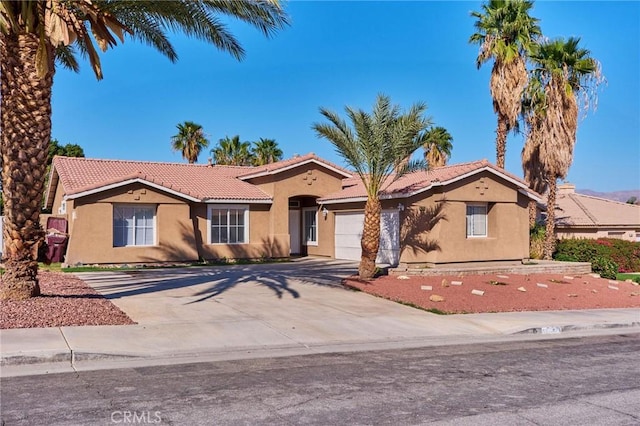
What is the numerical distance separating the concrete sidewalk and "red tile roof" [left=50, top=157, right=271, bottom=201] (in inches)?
188

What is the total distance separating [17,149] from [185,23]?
4.40m

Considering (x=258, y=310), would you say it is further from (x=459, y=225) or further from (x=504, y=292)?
(x=459, y=225)

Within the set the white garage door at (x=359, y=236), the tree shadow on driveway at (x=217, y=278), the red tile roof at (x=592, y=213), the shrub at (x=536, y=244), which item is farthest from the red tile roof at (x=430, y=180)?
the red tile roof at (x=592, y=213)

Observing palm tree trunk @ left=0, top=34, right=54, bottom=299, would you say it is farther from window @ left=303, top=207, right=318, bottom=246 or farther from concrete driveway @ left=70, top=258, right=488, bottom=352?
window @ left=303, top=207, right=318, bottom=246

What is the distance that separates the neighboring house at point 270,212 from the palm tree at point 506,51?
4.78 m

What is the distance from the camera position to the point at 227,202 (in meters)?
25.0

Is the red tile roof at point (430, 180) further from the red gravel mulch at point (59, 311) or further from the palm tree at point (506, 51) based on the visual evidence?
the red gravel mulch at point (59, 311)

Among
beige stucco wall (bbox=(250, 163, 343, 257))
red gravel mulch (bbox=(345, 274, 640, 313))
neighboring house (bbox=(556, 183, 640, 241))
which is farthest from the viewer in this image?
neighboring house (bbox=(556, 183, 640, 241))

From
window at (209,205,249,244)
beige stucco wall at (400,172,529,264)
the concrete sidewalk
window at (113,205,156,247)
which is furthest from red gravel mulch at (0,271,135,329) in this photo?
beige stucco wall at (400,172,529,264)

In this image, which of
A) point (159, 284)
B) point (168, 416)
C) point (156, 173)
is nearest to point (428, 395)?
point (168, 416)

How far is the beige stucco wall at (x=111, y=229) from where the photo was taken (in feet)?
69.9

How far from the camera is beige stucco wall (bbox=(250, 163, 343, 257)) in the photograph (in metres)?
26.2
